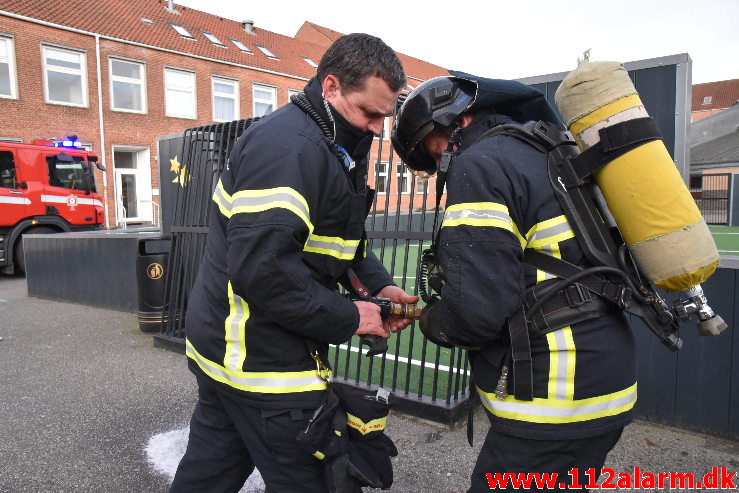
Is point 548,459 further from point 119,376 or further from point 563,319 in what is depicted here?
point 119,376

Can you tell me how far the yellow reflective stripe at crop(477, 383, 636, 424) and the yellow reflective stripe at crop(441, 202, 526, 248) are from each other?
0.51 metres

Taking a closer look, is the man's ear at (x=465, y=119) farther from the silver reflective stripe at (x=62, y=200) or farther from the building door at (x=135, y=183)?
the building door at (x=135, y=183)

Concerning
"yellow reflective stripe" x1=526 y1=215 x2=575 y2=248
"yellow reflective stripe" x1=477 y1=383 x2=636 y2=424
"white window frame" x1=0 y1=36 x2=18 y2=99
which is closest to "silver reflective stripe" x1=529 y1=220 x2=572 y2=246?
"yellow reflective stripe" x1=526 y1=215 x2=575 y2=248

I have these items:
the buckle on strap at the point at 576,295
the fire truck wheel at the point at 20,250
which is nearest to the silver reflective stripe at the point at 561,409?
the buckle on strap at the point at 576,295

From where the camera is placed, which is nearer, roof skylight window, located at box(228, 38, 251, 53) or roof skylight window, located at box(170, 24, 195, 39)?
roof skylight window, located at box(170, 24, 195, 39)

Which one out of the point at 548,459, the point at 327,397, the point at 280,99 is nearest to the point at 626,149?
the point at 548,459

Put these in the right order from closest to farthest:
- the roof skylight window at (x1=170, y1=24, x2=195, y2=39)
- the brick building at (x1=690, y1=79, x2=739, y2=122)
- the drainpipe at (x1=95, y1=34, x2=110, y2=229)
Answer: the drainpipe at (x1=95, y1=34, x2=110, y2=229) → the roof skylight window at (x1=170, y1=24, x2=195, y2=39) → the brick building at (x1=690, y1=79, x2=739, y2=122)

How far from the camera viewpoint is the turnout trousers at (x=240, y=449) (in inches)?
69.9

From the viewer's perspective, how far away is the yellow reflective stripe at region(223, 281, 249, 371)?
1.78 m

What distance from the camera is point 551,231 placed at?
1621 millimetres

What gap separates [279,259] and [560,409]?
3.19ft

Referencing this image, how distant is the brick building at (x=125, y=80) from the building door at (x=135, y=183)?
1.7 inches

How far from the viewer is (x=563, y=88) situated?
5.72 ft

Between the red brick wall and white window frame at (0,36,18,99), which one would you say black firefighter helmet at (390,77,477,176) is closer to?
the red brick wall
